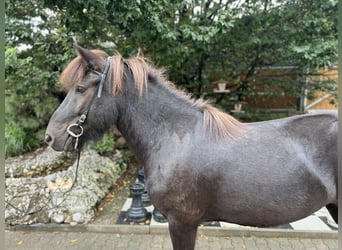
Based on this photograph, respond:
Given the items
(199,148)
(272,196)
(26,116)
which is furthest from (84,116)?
(26,116)

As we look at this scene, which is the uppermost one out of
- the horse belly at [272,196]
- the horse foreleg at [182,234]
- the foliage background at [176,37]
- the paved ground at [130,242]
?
the foliage background at [176,37]

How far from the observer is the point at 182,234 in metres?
1.79

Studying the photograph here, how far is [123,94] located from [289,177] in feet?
3.86

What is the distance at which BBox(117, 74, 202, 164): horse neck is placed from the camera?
1770mm

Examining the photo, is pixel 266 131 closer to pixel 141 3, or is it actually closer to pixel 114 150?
pixel 141 3

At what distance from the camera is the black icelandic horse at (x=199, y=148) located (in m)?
1.65

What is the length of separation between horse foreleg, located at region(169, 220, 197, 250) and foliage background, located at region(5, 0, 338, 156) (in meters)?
2.16

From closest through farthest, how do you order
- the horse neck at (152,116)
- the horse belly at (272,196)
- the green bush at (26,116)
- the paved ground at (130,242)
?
the horse belly at (272,196), the horse neck at (152,116), the paved ground at (130,242), the green bush at (26,116)

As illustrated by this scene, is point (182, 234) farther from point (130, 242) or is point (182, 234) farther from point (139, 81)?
point (130, 242)

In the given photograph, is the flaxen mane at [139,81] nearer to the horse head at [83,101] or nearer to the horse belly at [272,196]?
the horse head at [83,101]

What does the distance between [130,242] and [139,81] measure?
7.34 feet

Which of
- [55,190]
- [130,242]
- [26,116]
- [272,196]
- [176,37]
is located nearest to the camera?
[272,196]

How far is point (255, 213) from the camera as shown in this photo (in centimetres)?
168

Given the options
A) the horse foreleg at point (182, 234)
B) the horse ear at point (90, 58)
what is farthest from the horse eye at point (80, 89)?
the horse foreleg at point (182, 234)
